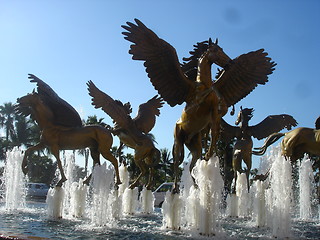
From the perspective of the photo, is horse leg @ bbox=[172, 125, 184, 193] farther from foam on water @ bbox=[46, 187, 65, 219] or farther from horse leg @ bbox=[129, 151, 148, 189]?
horse leg @ bbox=[129, 151, 148, 189]

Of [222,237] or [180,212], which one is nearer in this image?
[222,237]

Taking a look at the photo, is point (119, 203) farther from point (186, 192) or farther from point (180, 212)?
point (180, 212)

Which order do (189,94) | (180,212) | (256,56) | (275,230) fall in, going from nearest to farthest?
1. (275,230)
2. (180,212)
3. (189,94)
4. (256,56)

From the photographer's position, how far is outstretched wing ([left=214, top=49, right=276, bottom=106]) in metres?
6.96

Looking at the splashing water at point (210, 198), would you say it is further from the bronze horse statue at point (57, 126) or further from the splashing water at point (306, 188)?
the splashing water at point (306, 188)

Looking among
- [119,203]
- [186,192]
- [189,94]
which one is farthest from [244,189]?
[189,94]

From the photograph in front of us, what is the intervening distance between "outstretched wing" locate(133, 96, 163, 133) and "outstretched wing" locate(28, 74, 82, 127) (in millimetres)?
2667

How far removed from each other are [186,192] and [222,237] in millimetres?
2332

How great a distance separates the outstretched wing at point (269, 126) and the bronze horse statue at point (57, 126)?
185 inches

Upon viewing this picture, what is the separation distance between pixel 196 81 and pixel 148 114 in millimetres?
4513

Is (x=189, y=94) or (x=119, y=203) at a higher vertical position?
(x=189, y=94)

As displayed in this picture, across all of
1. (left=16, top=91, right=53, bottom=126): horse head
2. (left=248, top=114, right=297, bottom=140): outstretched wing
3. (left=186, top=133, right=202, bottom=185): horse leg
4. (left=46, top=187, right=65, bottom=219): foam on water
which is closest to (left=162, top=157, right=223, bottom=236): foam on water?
(left=186, top=133, right=202, bottom=185): horse leg

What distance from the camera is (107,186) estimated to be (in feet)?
22.2

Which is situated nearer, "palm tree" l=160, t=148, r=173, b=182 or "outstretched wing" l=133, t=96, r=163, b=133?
"outstretched wing" l=133, t=96, r=163, b=133
